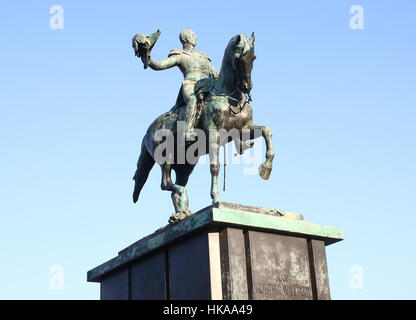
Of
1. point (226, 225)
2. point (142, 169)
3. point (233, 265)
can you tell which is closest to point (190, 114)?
point (142, 169)

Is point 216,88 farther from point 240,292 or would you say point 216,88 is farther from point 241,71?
point 240,292

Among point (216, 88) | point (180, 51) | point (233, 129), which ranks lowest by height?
point (233, 129)

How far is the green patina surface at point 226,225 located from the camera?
30.2 feet

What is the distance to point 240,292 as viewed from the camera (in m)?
8.98

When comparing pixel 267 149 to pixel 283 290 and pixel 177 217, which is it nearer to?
pixel 177 217

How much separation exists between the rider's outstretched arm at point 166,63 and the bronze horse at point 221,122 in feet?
2.30

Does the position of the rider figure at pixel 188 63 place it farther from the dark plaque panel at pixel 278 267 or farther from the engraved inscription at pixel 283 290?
the engraved inscription at pixel 283 290

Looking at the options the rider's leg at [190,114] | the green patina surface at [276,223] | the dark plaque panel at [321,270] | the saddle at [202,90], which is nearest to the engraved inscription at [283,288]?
the dark plaque panel at [321,270]

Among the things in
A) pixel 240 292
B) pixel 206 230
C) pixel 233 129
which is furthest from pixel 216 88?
pixel 240 292
